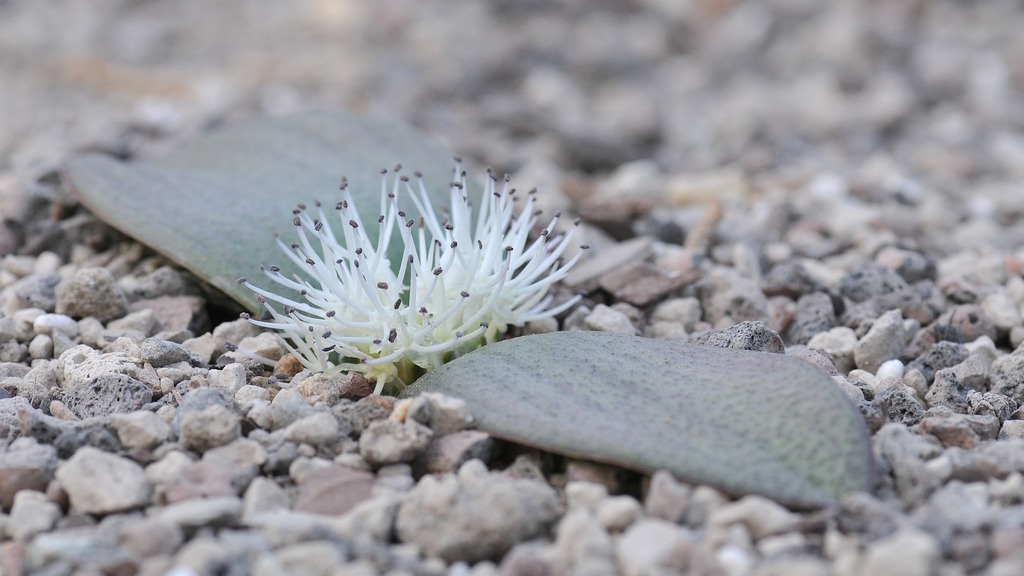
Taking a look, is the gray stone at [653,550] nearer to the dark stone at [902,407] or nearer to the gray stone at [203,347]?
the dark stone at [902,407]

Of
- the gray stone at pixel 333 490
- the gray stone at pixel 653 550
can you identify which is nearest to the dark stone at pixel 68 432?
the gray stone at pixel 333 490

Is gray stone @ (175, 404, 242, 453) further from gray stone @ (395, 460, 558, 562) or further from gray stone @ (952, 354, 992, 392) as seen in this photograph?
gray stone @ (952, 354, 992, 392)

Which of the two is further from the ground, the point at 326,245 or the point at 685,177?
the point at 326,245

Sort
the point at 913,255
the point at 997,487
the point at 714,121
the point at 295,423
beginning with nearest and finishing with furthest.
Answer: the point at 997,487 < the point at 295,423 < the point at 913,255 < the point at 714,121

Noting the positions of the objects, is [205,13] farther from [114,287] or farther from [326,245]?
[326,245]

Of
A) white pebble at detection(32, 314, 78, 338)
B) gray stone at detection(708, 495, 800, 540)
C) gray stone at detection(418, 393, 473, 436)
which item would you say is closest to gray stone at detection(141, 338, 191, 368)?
white pebble at detection(32, 314, 78, 338)

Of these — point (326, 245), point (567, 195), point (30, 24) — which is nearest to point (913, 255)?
point (567, 195)
